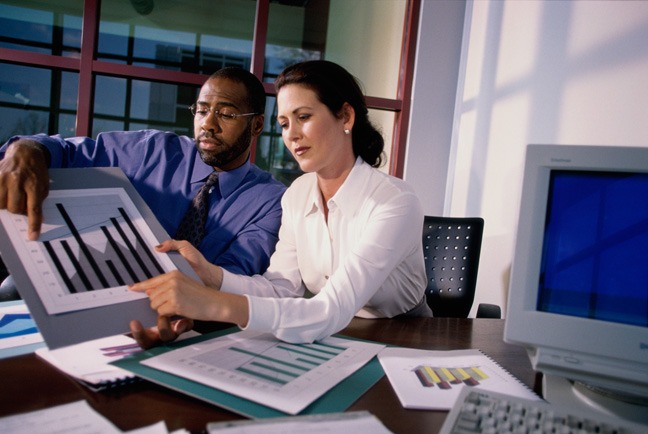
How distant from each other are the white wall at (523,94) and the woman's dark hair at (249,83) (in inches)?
52.4

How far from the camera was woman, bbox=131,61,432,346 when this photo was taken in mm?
1091

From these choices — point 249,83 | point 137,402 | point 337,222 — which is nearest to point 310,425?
point 137,402

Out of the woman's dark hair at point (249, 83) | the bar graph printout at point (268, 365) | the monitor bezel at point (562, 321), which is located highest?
Result: the woman's dark hair at point (249, 83)

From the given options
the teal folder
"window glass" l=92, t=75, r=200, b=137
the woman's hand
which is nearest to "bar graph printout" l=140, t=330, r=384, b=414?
the teal folder

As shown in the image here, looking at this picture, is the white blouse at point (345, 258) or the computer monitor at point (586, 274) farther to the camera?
the white blouse at point (345, 258)

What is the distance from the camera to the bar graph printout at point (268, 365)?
0.67 meters

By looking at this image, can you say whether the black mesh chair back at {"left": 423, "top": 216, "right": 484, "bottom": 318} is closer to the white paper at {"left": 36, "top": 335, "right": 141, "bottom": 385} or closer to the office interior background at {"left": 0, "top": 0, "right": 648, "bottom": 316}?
the office interior background at {"left": 0, "top": 0, "right": 648, "bottom": 316}

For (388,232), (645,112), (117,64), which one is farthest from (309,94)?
(117,64)

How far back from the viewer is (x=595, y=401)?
741 mm

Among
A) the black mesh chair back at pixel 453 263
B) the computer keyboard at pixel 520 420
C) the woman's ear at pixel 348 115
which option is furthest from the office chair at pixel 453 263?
the computer keyboard at pixel 520 420

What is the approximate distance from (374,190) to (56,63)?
7.98 ft

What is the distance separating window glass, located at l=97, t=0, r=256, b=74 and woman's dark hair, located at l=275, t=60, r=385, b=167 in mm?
1840

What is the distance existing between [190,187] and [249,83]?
0.45m

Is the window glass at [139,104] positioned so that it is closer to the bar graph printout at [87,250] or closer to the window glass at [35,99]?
the window glass at [35,99]
